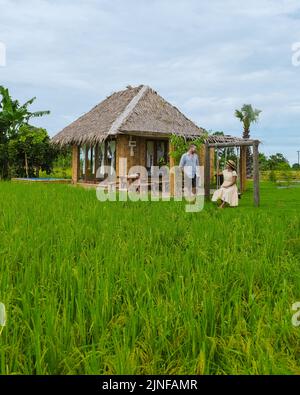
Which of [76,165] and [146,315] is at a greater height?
[76,165]

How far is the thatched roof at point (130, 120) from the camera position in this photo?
14477mm

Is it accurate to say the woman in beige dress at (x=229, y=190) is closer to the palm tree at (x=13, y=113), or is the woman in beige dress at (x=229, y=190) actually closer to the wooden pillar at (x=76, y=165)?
the wooden pillar at (x=76, y=165)

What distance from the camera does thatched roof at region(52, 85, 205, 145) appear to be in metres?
14.5

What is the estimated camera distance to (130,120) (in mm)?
14562

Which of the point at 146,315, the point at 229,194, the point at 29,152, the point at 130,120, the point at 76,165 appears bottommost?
the point at 146,315

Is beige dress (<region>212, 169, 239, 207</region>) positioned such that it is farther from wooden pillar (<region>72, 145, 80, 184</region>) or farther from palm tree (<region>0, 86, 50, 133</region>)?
palm tree (<region>0, 86, 50, 133</region>)

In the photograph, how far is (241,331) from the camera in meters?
1.95

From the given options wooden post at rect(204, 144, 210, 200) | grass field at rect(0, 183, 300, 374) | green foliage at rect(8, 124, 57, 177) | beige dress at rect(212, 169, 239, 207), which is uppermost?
green foliage at rect(8, 124, 57, 177)

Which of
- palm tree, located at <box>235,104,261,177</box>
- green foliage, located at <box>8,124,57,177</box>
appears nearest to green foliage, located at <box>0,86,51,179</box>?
green foliage, located at <box>8,124,57,177</box>

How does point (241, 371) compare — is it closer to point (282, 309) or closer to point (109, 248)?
point (282, 309)

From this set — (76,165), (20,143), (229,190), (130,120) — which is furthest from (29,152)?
(229,190)

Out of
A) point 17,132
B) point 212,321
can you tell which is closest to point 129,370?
point 212,321

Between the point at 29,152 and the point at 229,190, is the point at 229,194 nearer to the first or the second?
the point at 229,190
